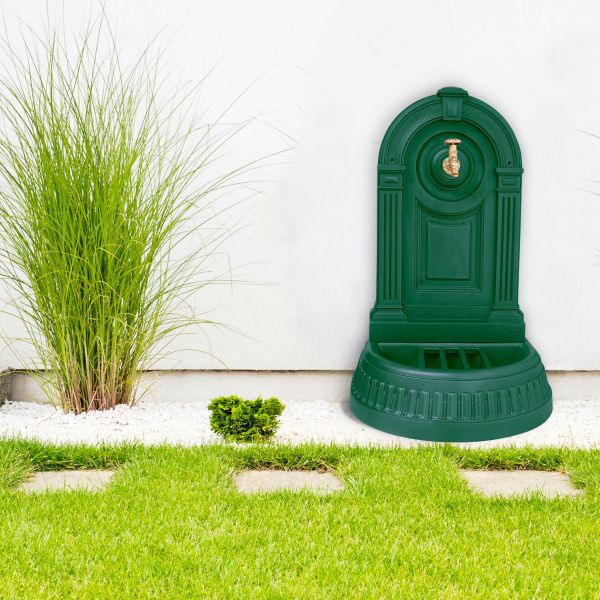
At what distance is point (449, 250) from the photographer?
421 cm

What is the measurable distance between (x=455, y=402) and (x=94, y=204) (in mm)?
1738

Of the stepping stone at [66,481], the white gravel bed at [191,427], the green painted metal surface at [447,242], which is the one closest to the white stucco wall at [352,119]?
the green painted metal surface at [447,242]

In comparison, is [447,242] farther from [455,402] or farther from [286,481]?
[286,481]

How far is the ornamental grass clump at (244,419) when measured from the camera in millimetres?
3414

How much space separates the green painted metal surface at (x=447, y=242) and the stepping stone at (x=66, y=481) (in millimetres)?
1322

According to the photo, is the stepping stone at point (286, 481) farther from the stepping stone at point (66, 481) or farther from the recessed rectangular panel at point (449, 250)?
the recessed rectangular panel at point (449, 250)

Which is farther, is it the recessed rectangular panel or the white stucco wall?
the recessed rectangular panel

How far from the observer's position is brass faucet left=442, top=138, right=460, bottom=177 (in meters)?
4.06

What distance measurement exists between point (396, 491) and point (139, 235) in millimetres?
1524

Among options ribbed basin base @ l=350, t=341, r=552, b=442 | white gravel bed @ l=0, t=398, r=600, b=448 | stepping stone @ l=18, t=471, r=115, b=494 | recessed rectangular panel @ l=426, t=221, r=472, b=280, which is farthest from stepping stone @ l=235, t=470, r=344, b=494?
recessed rectangular panel @ l=426, t=221, r=472, b=280

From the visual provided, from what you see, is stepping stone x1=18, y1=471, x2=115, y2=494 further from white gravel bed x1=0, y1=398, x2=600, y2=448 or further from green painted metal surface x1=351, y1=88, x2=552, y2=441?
green painted metal surface x1=351, y1=88, x2=552, y2=441

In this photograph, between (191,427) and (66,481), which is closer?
(66,481)

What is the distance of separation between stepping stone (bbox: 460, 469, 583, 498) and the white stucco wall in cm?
131

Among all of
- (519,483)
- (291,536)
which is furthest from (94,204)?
(519,483)
